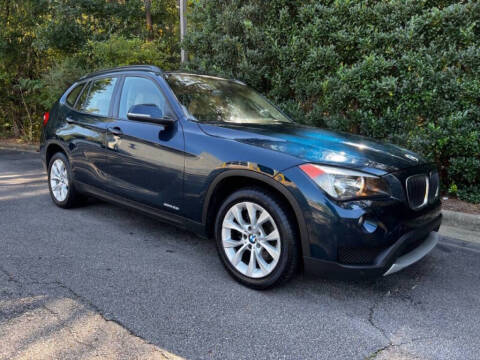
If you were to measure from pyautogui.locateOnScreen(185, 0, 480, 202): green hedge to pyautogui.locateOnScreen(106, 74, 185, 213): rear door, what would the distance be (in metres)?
3.17

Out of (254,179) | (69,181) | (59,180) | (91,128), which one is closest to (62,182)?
(59,180)

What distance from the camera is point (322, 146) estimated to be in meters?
3.09

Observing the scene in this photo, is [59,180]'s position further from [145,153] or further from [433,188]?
[433,188]

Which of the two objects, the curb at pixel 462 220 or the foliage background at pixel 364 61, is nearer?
the curb at pixel 462 220

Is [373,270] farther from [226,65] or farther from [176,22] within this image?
[176,22]

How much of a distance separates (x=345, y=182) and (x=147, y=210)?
6.47 ft

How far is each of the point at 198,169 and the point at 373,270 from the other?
1.55 meters

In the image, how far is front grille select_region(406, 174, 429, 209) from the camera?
297 centimetres

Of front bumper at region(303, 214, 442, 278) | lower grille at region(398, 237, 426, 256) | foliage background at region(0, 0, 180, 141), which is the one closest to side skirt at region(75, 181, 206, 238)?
front bumper at region(303, 214, 442, 278)

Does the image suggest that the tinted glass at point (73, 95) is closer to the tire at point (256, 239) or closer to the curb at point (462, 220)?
the tire at point (256, 239)

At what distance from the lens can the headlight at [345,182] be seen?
2.73 meters

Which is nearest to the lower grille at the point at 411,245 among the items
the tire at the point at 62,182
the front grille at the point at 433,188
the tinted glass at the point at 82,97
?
the front grille at the point at 433,188

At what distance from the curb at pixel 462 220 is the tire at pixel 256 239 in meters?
2.83

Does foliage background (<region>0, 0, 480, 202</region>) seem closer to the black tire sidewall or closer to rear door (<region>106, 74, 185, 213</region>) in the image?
rear door (<region>106, 74, 185, 213</region>)
